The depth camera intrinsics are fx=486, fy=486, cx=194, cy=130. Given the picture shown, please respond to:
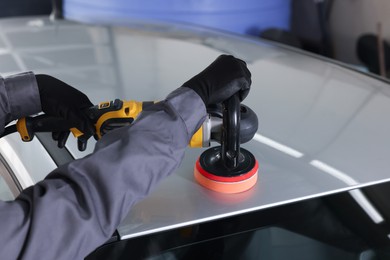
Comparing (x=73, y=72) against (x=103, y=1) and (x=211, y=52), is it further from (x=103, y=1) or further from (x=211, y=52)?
(x=103, y=1)

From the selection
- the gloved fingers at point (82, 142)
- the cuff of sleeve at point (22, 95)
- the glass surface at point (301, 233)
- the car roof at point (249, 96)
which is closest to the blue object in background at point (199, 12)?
the car roof at point (249, 96)

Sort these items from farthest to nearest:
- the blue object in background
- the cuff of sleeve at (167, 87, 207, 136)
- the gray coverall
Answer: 1. the blue object in background
2. the cuff of sleeve at (167, 87, 207, 136)
3. the gray coverall

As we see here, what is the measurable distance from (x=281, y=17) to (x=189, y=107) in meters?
2.23

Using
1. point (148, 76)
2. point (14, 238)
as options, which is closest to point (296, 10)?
point (148, 76)

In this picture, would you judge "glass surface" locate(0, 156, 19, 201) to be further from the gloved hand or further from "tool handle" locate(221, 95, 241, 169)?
"tool handle" locate(221, 95, 241, 169)

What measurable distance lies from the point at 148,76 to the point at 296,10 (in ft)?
6.75

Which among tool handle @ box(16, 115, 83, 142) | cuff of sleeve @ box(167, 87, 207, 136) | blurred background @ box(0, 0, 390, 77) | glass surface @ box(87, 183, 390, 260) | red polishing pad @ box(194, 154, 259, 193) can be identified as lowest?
blurred background @ box(0, 0, 390, 77)

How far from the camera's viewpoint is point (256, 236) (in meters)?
0.92

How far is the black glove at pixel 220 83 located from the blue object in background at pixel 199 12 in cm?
146

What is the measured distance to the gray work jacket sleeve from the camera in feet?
3.40

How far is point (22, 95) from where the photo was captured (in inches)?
41.2

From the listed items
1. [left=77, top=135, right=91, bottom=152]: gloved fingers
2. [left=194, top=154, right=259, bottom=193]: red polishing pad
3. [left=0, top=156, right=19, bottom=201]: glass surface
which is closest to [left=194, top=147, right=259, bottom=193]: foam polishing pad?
[left=194, top=154, right=259, bottom=193]: red polishing pad

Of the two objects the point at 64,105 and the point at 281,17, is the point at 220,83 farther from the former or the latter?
the point at 281,17

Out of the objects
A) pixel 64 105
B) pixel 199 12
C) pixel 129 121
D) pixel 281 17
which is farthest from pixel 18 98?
pixel 281 17
